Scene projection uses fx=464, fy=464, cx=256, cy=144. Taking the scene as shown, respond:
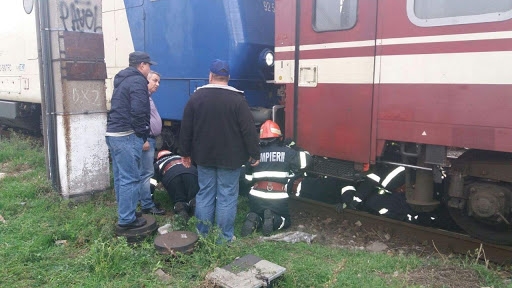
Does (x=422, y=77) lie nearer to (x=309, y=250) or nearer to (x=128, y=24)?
(x=309, y=250)

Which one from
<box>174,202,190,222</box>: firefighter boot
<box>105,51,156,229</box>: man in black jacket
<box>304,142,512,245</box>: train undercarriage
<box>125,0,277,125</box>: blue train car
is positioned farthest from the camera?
<box>125,0,277,125</box>: blue train car

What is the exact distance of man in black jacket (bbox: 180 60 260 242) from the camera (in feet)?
14.5

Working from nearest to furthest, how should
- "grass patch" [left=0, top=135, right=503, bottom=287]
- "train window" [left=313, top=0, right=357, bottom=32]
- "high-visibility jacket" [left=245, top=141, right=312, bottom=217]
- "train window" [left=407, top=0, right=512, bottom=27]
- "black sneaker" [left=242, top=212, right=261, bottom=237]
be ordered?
"grass patch" [left=0, top=135, right=503, bottom=287] < "train window" [left=407, top=0, right=512, bottom=27] < "train window" [left=313, top=0, right=357, bottom=32] < "black sneaker" [left=242, top=212, right=261, bottom=237] < "high-visibility jacket" [left=245, top=141, right=312, bottom=217]

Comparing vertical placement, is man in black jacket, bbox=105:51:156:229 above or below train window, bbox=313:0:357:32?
below

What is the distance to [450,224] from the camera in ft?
18.4

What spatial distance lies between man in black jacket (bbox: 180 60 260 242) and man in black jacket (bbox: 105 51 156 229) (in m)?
0.45

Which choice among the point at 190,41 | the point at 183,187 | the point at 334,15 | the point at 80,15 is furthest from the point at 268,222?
the point at 80,15

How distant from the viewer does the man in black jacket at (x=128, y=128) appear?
178 inches

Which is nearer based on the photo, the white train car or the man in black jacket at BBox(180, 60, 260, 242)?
the man in black jacket at BBox(180, 60, 260, 242)

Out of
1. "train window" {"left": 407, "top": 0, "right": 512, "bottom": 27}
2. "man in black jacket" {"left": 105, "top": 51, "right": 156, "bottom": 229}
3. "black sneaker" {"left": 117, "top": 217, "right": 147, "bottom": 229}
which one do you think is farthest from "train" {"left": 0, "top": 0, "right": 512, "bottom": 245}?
"black sneaker" {"left": 117, "top": 217, "right": 147, "bottom": 229}

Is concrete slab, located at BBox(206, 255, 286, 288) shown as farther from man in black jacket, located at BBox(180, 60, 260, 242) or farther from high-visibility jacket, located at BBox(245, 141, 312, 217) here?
high-visibility jacket, located at BBox(245, 141, 312, 217)

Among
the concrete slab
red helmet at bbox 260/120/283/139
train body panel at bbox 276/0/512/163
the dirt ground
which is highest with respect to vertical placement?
train body panel at bbox 276/0/512/163

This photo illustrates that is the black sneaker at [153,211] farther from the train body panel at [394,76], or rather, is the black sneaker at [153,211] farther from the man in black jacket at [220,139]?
the train body panel at [394,76]

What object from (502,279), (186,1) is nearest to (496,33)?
(502,279)
